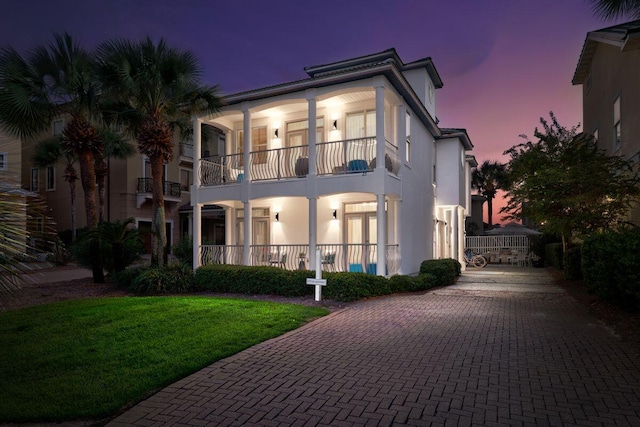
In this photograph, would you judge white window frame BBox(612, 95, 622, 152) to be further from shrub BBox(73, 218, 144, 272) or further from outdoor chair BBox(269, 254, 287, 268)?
shrub BBox(73, 218, 144, 272)

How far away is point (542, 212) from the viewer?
14.4 meters

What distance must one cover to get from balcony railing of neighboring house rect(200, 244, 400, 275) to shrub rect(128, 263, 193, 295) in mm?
1988

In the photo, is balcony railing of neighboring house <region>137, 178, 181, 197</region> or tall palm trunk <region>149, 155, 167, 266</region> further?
balcony railing of neighboring house <region>137, 178, 181, 197</region>

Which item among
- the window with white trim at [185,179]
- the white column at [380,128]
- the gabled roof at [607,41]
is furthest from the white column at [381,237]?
the window with white trim at [185,179]

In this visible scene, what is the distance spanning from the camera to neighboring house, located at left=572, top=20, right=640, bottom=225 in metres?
12.2

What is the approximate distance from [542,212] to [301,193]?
27.4 ft

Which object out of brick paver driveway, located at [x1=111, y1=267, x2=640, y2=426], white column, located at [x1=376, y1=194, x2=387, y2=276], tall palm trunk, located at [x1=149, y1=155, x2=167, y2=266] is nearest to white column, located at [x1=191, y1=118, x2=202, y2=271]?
tall palm trunk, located at [x1=149, y1=155, x2=167, y2=266]

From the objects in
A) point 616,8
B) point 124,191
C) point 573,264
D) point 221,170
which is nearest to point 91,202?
point 221,170

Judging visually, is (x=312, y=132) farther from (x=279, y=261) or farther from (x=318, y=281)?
(x=318, y=281)

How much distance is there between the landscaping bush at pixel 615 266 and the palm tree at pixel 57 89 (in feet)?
50.1

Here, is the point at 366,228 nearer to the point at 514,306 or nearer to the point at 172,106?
the point at 514,306

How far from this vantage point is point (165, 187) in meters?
30.6

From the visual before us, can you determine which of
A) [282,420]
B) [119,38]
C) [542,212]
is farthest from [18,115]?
[542,212]

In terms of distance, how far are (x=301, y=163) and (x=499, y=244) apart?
18.5 metres
